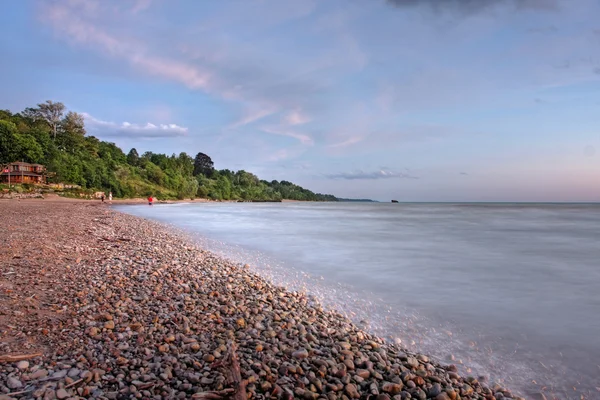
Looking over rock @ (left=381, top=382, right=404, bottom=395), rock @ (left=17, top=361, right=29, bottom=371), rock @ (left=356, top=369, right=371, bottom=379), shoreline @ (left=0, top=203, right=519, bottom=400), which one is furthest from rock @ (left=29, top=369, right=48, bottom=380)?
rock @ (left=381, top=382, right=404, bottom=395)

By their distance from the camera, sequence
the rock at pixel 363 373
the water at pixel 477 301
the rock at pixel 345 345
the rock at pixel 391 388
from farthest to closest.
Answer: the water at pixel 477 301 → the rock at pixel 345 345 → the rock at pixel 363 373 → the rock at pixel 391 388

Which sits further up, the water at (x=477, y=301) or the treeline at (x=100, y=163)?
the treeline at (x=100, y=163)

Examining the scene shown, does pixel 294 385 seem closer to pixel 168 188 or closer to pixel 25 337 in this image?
pixel 25 337

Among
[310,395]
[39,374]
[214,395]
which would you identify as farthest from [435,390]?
[39,374]

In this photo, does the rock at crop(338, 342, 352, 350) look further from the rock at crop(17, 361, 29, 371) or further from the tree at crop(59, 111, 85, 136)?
the tree at crop(59, 111, 85, 136)

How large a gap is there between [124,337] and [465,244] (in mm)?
16116

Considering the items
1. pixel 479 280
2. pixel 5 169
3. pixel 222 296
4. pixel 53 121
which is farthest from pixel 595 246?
pixel 53 121

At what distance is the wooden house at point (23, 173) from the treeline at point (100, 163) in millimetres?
1398

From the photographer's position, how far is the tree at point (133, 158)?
117438mm

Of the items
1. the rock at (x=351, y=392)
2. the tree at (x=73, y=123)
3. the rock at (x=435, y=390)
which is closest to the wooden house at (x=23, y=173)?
the tree at (x=73, y=123)

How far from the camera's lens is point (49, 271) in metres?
5.98

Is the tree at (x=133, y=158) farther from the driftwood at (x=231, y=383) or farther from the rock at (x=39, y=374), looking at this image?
the driftwood at (x=231, y=383)

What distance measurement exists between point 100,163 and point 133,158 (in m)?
42.0

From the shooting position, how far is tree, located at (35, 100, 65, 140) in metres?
102
